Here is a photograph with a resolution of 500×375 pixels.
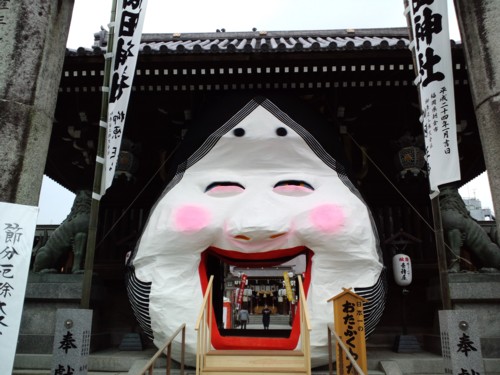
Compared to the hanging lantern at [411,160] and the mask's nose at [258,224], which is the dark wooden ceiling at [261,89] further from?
the mask's nose at [258,224]

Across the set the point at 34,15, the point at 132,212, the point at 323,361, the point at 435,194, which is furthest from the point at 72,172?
the point at 435,194

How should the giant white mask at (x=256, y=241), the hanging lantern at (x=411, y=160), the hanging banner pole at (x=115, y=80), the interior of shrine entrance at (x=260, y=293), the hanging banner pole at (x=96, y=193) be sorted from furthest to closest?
the interior of shrine entrance at (x=260, y=293) → the hanging lantern at (x=411, y=160) → the giant white mask at (x=256, y=241) → the hanging banner pole at (x=115, y=80) → the hanging banner pole at (x=96, y=193)

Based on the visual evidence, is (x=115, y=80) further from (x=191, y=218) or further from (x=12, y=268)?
(x=12, y=268)

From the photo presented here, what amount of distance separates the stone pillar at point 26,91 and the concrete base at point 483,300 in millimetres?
5412

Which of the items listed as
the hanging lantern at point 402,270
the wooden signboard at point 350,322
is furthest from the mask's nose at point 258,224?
the hanging lantern at point 402,270

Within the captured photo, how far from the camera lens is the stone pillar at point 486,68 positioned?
3865mm

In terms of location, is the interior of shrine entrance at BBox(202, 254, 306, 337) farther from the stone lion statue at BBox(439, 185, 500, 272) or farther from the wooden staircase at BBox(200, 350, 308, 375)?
the wooden staircase at BBox(200, 350, 308, 375)

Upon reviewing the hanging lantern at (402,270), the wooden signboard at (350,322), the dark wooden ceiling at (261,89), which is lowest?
the wooden signboard at (350,322)

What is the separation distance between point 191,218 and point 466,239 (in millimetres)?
4209

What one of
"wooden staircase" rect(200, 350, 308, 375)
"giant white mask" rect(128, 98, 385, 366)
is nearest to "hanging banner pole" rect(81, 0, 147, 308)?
"giant white mask" rect(128, 98, 385, 366)

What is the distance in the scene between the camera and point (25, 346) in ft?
18.4

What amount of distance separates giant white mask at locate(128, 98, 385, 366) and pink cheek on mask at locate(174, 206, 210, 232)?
0.04 ft

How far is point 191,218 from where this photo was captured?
486 cm

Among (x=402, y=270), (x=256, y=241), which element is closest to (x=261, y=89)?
(x=256, y=241)
